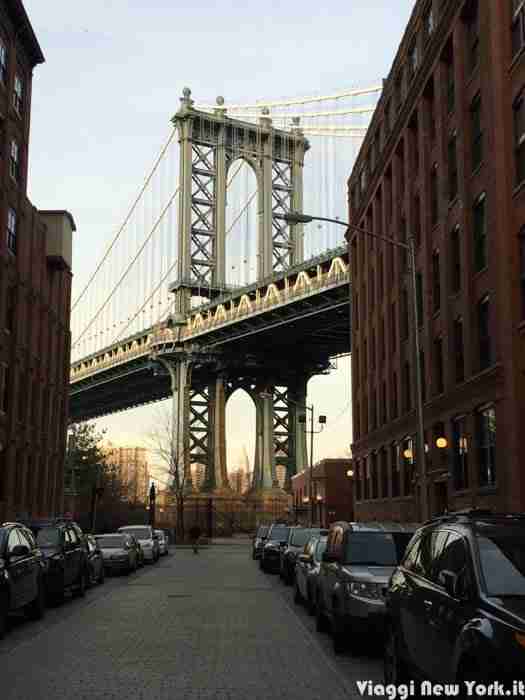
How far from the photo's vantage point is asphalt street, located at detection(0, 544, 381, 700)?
32.9ft

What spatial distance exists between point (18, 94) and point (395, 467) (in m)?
24.3

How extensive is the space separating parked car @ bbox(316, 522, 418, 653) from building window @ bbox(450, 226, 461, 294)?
17.8 metres

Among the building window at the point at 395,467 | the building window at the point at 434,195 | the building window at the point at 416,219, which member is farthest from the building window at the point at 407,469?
the building window at the point at 434,195

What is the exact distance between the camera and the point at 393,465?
1702 inches


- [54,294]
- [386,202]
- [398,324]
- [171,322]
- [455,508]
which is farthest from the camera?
[171,322]

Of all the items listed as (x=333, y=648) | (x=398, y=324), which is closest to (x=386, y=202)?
(x=398, y=324)

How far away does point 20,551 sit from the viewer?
15289 mm

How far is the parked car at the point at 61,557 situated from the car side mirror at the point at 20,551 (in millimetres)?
3521

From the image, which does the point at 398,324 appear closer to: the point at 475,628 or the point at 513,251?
the point at 513,251

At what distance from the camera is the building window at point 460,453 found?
99.4 ft

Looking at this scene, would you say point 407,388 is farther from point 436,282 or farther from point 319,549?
point 319,549

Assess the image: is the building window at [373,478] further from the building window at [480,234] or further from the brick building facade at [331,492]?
the brick building facade at [331,492]

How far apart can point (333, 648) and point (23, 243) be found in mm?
34993

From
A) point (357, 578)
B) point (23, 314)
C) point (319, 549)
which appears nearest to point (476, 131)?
point (319, 549)
